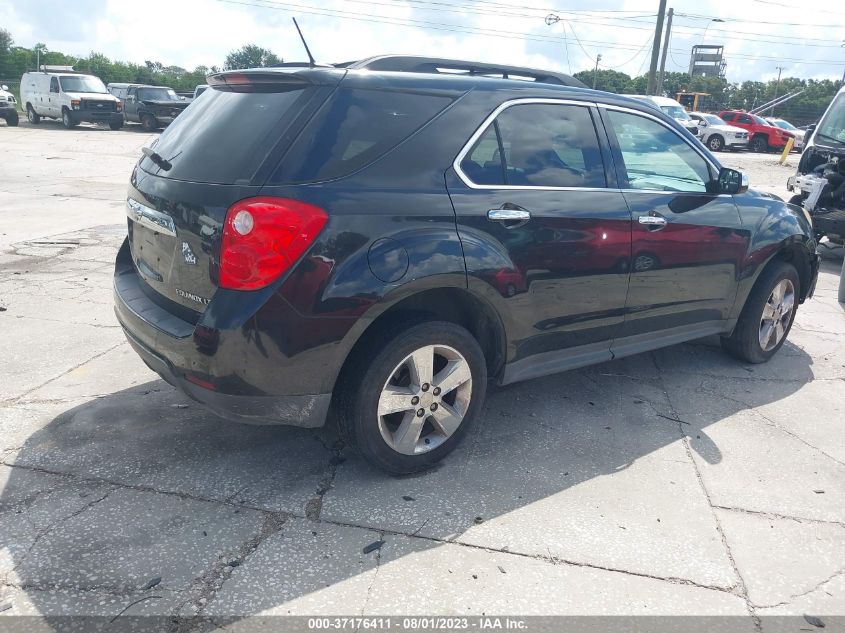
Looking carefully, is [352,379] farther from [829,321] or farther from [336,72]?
[829,321]

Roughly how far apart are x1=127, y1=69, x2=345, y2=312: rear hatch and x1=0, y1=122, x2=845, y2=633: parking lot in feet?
2.85

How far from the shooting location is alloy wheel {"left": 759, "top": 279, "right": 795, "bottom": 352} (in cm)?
514

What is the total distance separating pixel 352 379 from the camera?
124 inches

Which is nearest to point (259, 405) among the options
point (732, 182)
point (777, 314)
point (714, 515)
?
point (714, 515)

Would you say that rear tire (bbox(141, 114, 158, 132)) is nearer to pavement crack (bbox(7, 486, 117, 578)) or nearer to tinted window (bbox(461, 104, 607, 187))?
tinted window (bbox(461, 104, 607, 187))

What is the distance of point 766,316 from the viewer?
5145 mm

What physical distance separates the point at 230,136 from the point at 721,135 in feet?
114

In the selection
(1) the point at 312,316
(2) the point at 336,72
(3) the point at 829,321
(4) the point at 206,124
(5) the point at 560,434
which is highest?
(2) the point at 336,72

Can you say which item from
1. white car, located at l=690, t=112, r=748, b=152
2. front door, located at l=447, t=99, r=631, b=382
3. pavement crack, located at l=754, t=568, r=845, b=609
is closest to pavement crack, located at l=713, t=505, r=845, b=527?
pavement crack, located at l=754, t=568, r=845, b=609

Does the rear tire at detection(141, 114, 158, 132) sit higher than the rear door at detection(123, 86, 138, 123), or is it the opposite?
the rear door at detection(123, 86, 138, 123)

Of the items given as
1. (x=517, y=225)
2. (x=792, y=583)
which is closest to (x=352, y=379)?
(x=517, y=225)

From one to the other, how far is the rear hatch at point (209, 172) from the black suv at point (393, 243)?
0.03 ft

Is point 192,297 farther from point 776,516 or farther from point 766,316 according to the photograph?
A: point 766,316

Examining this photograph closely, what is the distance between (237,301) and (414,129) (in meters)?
1.14
